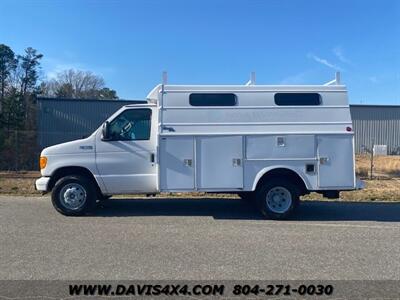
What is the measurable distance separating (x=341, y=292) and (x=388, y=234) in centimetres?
351

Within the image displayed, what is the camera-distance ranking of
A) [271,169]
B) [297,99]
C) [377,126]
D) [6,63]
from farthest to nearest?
[6,63]
[377,126]
[297,99]
[271,169]

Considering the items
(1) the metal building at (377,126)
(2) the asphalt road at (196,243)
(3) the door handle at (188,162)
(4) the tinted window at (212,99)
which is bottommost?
(2) the asphalt road at (196,243)

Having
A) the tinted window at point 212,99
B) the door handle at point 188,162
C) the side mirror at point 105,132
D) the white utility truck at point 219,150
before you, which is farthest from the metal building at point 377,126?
the side mirror at point 105,132

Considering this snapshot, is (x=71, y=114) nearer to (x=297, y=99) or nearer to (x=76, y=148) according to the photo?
(x=76, y=148)

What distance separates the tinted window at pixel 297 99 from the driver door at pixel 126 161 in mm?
2751

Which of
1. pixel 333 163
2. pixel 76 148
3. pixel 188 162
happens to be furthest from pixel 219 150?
pixel 76 148

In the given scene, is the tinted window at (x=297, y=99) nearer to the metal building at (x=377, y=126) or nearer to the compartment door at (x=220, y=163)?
the compartment door at (x=220, y=163)

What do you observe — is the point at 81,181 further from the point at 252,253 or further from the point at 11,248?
the point at 252,253

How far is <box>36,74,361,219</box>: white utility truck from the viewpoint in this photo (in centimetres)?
880

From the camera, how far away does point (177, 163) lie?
881 cm

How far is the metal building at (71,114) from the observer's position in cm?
3272

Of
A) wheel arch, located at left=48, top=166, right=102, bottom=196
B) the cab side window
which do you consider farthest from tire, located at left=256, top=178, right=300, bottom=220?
wheel arch, located at left=48, top=166, right=102, bottom=196

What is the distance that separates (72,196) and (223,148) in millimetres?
3388

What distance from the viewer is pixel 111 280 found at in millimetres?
5000
